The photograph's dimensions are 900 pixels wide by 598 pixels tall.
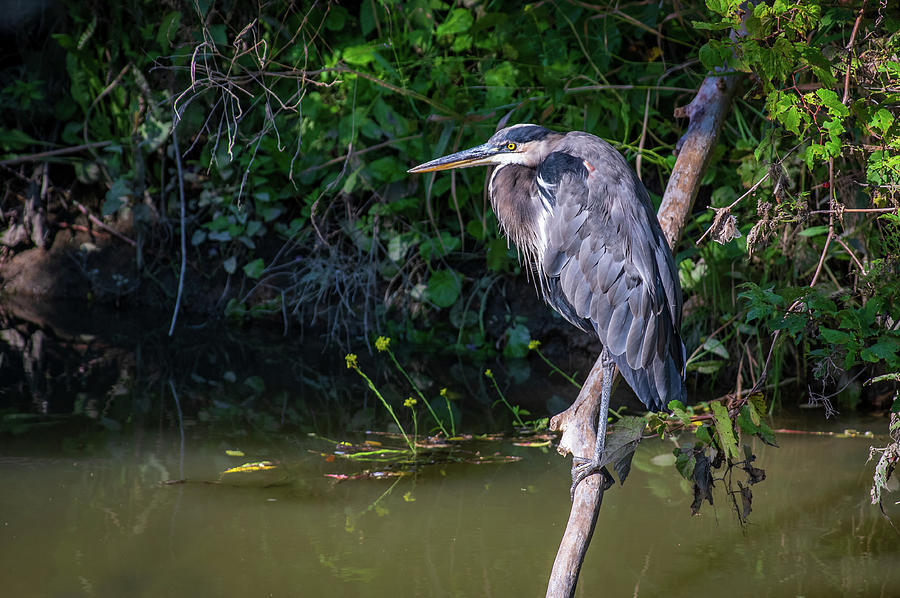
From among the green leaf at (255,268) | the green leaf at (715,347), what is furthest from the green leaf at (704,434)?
the green leaf at (255,268)

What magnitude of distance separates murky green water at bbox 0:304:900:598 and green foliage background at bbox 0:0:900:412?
0.53 m

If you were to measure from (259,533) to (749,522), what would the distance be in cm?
144

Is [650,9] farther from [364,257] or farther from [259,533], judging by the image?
[259,533]

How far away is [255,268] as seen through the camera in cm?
547

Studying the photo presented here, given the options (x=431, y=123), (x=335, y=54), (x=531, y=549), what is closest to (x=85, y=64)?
(x=335, y=54)

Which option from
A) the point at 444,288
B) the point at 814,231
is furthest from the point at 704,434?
the point at 444,288

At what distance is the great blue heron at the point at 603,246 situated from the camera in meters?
2.40

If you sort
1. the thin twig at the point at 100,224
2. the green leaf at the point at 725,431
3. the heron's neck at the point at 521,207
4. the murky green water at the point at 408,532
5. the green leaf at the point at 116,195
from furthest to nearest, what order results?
1. the thin twig at the point at 100,224
2. the green leaf at the point at 116,195
3. the heron's neck at the point at 521,207
4. the murky green water at the point at 408,532
5. the green leaf at the point at 725,431

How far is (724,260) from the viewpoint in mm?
4027

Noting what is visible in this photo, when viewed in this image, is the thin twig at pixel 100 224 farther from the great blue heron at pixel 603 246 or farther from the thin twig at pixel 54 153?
the great blue heron at pixel 603 246

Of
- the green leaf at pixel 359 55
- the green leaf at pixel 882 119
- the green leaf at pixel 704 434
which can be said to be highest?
the green leaf at pixel 359 55

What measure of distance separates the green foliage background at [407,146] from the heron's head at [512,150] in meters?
0.53

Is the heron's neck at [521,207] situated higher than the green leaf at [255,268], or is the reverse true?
the heron's neck at [521,207]

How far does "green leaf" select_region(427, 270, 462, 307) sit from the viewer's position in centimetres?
481
